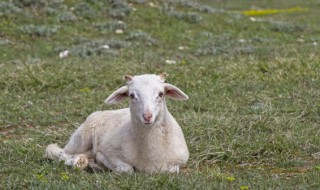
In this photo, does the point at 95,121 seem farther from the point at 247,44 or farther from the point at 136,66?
the point at 247,44

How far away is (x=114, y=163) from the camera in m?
7.29

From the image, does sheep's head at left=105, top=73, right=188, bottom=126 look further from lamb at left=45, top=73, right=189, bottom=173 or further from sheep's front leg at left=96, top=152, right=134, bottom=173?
sheep's front leg at left=96, top=152, right=134, bottom=173

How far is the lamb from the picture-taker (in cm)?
697

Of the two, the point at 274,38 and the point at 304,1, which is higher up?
the point at 274,38

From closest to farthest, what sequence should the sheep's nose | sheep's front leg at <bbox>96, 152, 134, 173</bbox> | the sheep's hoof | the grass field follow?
the sheep's nose < sheep's front leg at <bbox>96, 152, 134, 173</bbox> < the grass field < the sheep's hoof

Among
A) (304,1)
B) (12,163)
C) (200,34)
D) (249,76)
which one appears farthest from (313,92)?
(304,1)

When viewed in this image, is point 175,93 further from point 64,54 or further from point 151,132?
point 64,54

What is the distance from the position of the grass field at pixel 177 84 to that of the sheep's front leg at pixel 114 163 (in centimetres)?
24

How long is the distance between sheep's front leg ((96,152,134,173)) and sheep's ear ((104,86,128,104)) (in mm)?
565

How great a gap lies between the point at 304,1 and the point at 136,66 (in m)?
23.7

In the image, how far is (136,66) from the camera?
13414 millimetres

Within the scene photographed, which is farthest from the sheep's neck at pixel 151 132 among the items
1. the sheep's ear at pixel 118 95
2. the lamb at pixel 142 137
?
the sheep's ear at pixel 118 95

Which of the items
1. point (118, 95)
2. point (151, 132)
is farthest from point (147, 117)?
point (118, 95)

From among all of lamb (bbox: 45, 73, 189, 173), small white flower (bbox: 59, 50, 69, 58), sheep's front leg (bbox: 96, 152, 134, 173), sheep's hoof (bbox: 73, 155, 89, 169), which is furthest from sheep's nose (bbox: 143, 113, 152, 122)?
small white flower (bbox: 59, 50, 69, 58)
